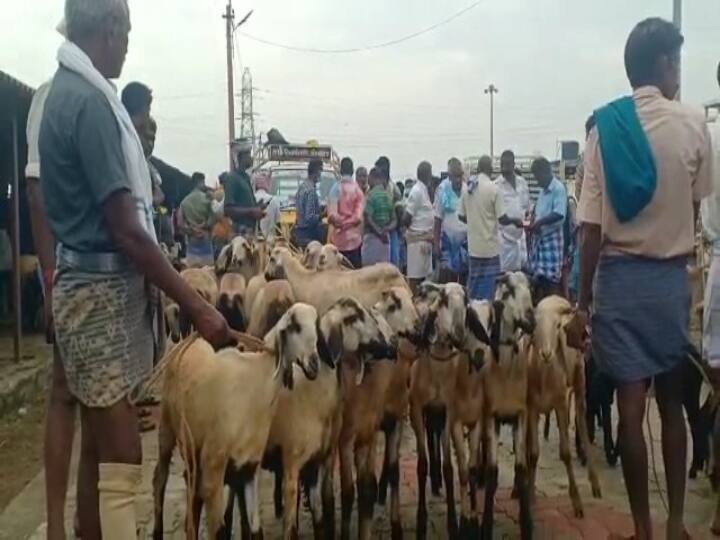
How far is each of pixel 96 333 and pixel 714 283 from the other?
10.4 feet

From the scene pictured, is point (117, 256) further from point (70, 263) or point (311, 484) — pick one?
point (311, 484)

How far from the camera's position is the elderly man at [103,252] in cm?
314

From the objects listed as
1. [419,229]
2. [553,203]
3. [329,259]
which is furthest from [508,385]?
[419,229]

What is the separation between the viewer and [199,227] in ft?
Result: 35.5

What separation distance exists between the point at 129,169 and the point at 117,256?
299 millimetres

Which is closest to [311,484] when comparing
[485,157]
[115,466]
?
[115,466]

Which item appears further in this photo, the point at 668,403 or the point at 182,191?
the point at 182,191

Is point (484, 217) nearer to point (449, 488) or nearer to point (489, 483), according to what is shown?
point (449, 488)

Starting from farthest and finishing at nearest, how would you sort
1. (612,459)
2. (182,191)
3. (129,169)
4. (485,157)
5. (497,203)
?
(182,191), (485,157), (497,203), (612,459), (129,169)

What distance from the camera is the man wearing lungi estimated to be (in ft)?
13.5

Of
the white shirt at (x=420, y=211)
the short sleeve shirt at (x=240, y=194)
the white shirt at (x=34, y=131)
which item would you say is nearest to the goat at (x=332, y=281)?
the white shirt at (x=34, y=131)

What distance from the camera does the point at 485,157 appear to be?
11047 mm

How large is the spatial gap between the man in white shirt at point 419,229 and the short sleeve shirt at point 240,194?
3.45 meters

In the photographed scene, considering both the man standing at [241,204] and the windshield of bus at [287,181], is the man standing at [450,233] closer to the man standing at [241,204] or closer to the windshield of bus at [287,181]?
the man standing at [241,204]
